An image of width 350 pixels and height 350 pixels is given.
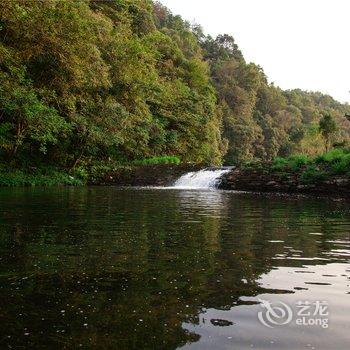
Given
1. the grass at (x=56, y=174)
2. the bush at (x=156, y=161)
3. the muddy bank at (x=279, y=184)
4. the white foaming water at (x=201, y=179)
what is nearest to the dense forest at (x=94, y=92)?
the grass at (x=56, y=174)

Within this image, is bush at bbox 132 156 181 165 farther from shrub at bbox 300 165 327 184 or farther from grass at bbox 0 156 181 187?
shrub at bbox 300 165 327 184

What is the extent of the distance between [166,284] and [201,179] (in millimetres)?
26199

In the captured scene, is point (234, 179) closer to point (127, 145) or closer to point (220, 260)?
point (127, 145)

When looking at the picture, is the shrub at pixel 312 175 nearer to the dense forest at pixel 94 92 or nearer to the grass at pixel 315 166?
the grass at pixel 315 166

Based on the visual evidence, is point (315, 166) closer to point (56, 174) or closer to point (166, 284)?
point (56, 174)

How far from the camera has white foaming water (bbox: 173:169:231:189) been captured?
30.5 meters

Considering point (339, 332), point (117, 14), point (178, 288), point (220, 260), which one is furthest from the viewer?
point (117, 14)

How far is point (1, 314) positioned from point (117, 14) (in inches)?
1749

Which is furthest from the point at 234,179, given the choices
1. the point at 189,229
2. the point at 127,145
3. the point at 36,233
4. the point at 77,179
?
the point at 36,233

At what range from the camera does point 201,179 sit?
103ft

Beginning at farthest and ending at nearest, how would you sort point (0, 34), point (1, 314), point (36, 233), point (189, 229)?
Answer: point (0, 34)
point (189, 229)
point (36, 233)
point (1, 314)

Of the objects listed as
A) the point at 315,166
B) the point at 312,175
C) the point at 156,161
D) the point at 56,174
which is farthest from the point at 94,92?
the point at 312,175

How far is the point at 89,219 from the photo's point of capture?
11727 millimetres

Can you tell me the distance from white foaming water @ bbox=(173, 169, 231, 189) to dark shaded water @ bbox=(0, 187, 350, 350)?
19581 millimetres
